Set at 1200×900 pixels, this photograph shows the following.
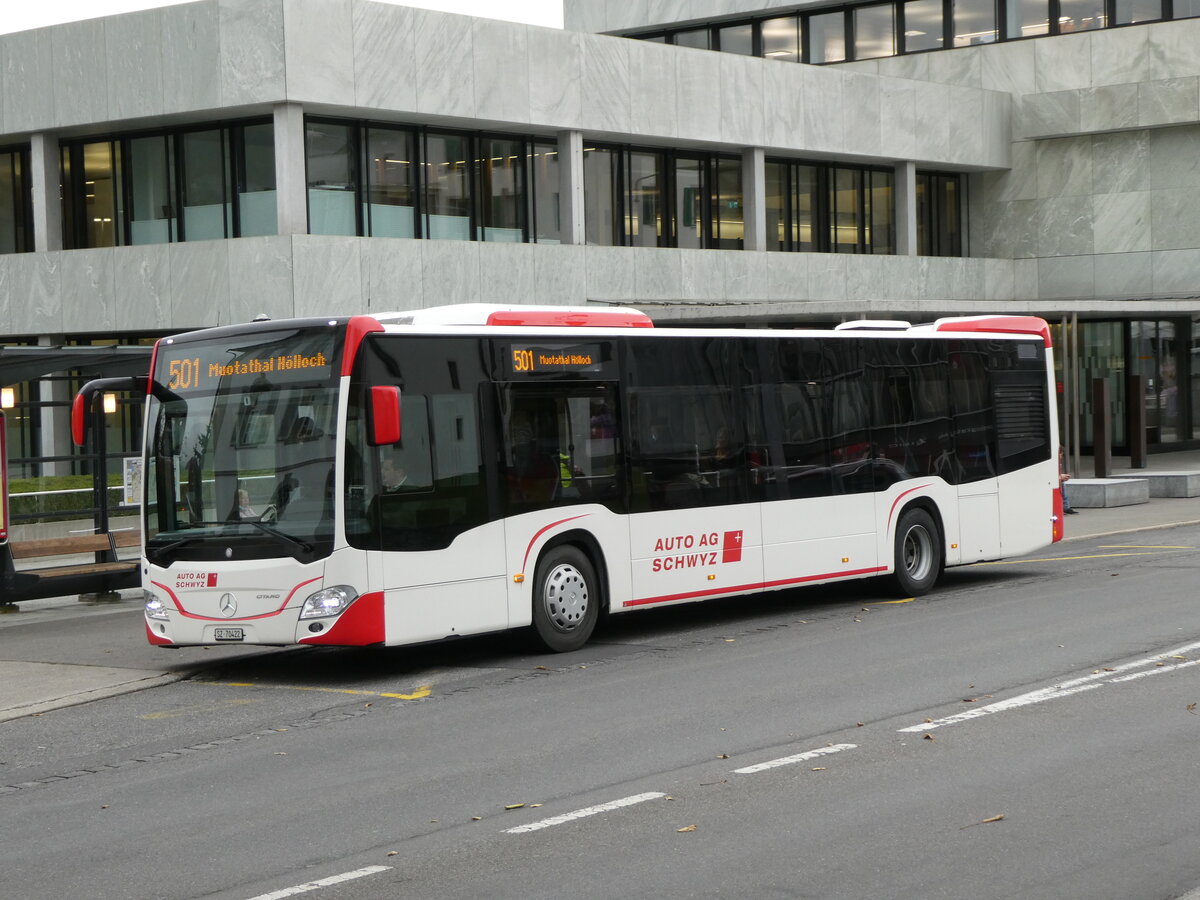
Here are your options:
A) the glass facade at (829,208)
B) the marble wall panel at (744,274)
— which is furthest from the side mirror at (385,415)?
the glass facade at (829,208)

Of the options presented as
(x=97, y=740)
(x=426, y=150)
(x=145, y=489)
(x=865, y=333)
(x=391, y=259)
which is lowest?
(x=97, y=740)

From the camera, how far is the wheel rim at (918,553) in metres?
17.1

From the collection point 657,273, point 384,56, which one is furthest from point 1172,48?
point 384,56

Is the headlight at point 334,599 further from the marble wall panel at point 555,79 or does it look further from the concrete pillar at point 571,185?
the concrete pillar at point 571,185

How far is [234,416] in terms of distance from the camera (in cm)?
1255

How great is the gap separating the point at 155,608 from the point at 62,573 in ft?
19.8

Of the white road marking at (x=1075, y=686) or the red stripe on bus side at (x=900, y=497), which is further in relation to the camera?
the red stripe on bus side at (x=900, y=497)

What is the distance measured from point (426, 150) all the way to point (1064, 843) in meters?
25.5

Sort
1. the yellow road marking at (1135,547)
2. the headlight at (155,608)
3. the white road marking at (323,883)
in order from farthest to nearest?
1. the yellow road marking at (1135,547)
2. the headlight at (155,608)
3. the white road marking at (323,883)

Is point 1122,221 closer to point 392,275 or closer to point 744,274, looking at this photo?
point 744,274

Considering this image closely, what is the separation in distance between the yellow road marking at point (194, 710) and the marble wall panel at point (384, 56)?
18.6 meters

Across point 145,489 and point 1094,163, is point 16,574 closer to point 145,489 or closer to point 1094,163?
point 145,489

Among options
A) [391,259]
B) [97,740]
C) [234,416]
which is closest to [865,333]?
[234,416]

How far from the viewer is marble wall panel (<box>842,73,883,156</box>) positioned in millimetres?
37781
